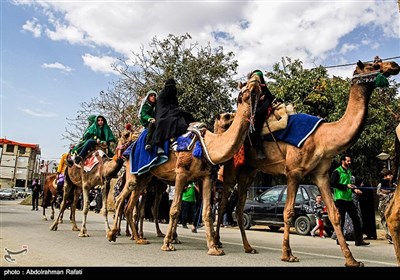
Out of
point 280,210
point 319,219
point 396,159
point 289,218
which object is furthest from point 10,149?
point 396,159

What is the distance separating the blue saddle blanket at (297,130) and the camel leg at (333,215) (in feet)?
2.48

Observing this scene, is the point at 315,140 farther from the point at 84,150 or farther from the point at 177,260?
the point at 84,150

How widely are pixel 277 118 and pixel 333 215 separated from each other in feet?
7.10

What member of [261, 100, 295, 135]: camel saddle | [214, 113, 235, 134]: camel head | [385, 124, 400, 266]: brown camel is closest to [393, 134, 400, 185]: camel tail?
[385, 124, 400, 266]: brown camel

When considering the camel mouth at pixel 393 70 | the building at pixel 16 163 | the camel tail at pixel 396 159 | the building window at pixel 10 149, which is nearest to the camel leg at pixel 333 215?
the camel tail at pixel 396 159

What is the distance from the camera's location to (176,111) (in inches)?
342

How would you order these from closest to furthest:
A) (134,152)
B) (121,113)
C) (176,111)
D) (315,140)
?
(315,140) → (176,111) → (134,152) → (121,113)

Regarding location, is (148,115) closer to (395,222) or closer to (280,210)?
(395,222)

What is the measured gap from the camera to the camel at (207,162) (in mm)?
7145

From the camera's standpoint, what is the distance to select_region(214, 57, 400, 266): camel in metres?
6.63

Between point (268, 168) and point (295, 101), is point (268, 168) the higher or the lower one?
the lower one
